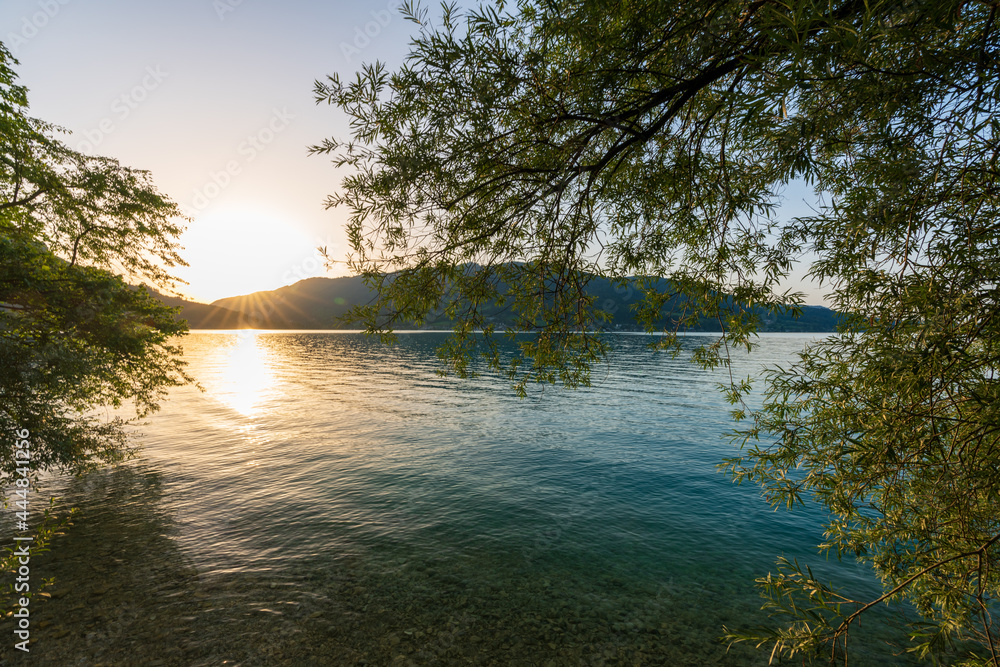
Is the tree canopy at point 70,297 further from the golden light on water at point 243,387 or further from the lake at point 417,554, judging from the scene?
the golden light on water at point 243,387

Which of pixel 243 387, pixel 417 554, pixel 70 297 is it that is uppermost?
pixel 70 297

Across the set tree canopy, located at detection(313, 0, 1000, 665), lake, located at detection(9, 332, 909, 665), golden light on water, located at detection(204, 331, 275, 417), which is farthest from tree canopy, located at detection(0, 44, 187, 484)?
golden light on water, located at detection(204, 331, 275, 417)

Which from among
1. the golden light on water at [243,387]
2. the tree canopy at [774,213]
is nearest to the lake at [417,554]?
the tree canopy at [774,213]

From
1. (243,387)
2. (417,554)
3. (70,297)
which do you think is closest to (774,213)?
(417,554)

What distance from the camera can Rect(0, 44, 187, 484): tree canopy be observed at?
48.7ft

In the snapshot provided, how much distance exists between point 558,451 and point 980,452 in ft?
77.2

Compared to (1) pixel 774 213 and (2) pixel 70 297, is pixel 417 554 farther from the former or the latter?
(2) pixel 70 297

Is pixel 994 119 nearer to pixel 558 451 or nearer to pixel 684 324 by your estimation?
pixel 684 324

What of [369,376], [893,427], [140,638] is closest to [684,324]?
[893,427]

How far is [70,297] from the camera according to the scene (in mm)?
16531

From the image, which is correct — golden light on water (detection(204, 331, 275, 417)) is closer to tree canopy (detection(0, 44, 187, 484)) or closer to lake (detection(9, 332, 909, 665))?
lake (detection(9, 332, 909, 665))

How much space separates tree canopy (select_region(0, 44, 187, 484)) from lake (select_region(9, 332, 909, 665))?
4.58 meters

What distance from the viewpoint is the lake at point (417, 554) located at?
9.88 metres

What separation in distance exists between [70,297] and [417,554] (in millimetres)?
18339
